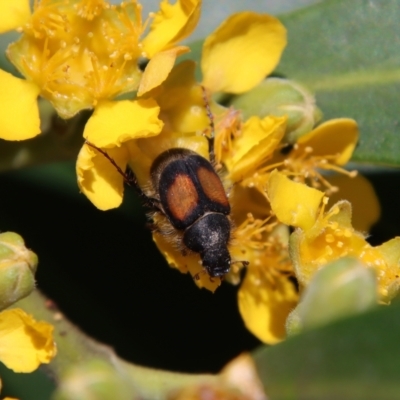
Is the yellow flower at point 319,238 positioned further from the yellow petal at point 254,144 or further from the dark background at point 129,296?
the dark background at point 129,296

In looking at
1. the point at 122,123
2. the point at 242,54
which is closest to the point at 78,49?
the point at 122,123

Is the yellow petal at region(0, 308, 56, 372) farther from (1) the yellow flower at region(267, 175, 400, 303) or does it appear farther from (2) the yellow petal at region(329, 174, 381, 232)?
(2) the yellow petal at region(329, 174, 381, 232)

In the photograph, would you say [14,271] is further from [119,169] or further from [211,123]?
[211,123]

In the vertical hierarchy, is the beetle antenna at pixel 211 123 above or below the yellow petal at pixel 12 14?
below

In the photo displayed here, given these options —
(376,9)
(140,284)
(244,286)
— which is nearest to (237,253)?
(244,286)

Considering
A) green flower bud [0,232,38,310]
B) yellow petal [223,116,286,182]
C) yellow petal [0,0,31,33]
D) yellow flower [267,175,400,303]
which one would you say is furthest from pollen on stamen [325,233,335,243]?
yellow petal [0,0,31,33]

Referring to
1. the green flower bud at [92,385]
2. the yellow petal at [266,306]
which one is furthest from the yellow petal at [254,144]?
the green flower bud at [92,385]
